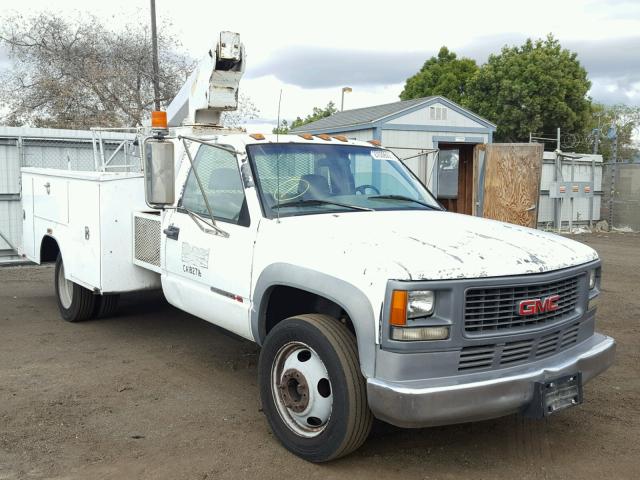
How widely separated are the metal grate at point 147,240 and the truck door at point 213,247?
27 cm

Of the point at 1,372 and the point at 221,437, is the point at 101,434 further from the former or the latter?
the point at 1,372

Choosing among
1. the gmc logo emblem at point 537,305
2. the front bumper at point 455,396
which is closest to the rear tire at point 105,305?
the front bumper at point 455,396

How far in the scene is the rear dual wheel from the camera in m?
7.29

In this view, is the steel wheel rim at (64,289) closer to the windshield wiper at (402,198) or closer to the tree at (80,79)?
the windshield wiper at (402,198)

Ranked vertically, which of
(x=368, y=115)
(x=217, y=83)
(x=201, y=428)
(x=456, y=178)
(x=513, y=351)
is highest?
(x=368, y=115)

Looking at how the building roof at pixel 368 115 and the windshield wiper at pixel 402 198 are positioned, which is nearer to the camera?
the windshield wiper at pixel 402 198

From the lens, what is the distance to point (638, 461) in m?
4.07

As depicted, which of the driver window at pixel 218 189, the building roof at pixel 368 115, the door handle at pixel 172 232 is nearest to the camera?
the driver window at pixel 218 189

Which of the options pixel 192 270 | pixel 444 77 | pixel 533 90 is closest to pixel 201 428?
pixel 192 270

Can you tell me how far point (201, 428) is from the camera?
454 centimetres

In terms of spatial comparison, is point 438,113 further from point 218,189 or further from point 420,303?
point 420,303

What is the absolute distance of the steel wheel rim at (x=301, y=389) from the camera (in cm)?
393

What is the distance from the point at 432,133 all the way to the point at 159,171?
1319cm

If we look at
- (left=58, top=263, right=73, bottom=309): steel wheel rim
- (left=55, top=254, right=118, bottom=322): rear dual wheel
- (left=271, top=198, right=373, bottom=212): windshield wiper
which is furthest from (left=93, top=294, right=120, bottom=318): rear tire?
(left=271, top=198, right=373, bottom=212): windshield wiper
